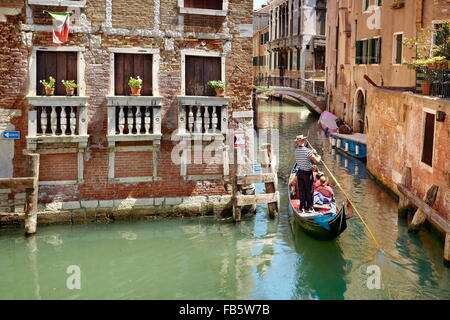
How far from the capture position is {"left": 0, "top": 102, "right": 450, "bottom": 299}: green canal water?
740 centimetres

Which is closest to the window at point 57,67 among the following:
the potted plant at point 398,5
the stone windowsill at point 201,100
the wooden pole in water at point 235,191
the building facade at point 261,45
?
the stone windowsill at point 201,100

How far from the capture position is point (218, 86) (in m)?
9.61

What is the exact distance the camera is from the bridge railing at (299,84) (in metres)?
29.4

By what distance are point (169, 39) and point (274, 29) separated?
3279 centimetres

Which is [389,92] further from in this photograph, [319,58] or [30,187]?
[319,58]

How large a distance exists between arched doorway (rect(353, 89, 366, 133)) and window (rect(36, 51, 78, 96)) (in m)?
13.8

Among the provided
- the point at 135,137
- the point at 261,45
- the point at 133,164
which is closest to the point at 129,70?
the point at 135,137

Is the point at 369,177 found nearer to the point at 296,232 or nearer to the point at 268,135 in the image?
the point at 296,232

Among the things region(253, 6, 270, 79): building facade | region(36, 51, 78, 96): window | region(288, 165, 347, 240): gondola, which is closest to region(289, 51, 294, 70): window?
region(253, 6, 270, 79): building facade

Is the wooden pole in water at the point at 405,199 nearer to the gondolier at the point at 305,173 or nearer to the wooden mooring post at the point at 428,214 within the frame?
the wooden mooring post at the point at 428,214

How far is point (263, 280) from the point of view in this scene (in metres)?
7.81

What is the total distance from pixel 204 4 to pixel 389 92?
537 cm

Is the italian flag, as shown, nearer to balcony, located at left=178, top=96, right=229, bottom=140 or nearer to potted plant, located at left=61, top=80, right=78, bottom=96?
potted plant, located at left=61, top=80, right=78, bottom=96

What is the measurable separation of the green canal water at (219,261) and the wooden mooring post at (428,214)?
0.75 feet
